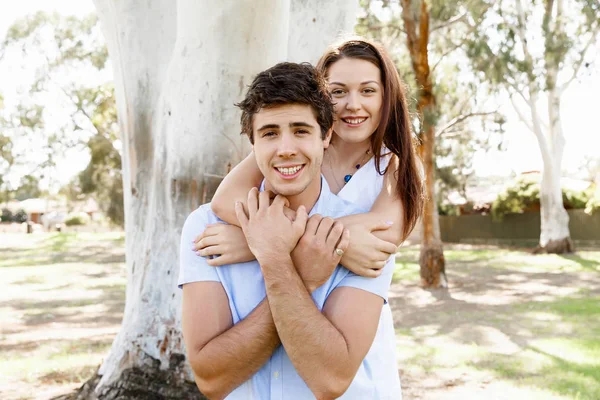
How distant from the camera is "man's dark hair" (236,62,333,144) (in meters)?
1.86

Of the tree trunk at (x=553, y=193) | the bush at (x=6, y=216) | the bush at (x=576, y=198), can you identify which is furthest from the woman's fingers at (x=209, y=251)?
the bush at (x=6, y=216)

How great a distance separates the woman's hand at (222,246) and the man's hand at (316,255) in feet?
0.52

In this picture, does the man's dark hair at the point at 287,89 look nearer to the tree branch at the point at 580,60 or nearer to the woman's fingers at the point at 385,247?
the woman's fingers at the point at 385,247

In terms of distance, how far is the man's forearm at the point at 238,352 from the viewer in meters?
1.79

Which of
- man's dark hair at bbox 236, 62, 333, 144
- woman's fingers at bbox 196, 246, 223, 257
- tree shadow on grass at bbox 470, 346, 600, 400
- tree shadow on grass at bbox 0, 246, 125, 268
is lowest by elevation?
tree shadow on grass at bbox 0, 246, 125, 268

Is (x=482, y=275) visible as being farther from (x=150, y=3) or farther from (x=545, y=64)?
(x=150, y=3)

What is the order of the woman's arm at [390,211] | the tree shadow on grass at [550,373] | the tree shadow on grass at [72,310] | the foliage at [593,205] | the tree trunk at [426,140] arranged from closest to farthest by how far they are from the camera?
the woman's arm at [390,211] → the tree shadow on grass at [550,373] → the tree shadow on grass at [72,310] → the tree trunk at [426,140] → the foliage at [593,205]

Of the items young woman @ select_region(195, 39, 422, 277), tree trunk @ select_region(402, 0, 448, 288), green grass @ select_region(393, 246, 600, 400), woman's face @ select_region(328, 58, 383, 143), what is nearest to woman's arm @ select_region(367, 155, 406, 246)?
young woman @ select_region(195, 39, 422, 277)

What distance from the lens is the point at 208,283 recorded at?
1883mm

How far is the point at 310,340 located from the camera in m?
1.77

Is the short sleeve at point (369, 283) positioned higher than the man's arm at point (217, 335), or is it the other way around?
the short sleeve at point (369, 283)

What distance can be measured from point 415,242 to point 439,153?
4464mm

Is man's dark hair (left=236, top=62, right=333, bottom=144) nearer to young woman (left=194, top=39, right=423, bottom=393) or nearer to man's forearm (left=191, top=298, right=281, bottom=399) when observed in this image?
young woman (left=194, top=39, right=423, bottom=393)

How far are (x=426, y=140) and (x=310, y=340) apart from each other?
41.7 ft
